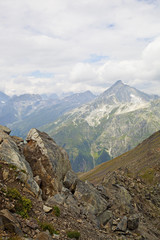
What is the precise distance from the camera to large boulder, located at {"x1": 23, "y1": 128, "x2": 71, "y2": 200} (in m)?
25.5

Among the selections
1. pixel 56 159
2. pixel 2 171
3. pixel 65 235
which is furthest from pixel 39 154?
pixel 65 235

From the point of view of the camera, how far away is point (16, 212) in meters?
13.8

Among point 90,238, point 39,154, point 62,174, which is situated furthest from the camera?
point 62,174

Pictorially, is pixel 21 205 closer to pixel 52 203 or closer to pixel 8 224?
pixel 8 224

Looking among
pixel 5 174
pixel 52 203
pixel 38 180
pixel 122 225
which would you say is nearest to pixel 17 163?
pixel 5 174

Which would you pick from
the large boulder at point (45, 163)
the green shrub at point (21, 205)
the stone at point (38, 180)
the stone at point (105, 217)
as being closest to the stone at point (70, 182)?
the large boulder at point (45, 163)

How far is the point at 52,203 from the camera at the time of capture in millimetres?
20969

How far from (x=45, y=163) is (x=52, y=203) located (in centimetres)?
719

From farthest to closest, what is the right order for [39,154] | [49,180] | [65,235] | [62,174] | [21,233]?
1. [62,174]
2. [39,154]
3. [49,180]
4. [65,235]
5. [21,233]

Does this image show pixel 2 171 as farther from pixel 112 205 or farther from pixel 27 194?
pixel 112 205

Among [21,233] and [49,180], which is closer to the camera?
[21,233]

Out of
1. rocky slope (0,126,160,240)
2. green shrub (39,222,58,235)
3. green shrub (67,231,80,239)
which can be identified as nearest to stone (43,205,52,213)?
rocky slope (0,126,160,240)

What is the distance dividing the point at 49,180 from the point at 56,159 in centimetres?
414

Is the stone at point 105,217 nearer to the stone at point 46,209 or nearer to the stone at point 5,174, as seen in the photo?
the stone at point 46,209
